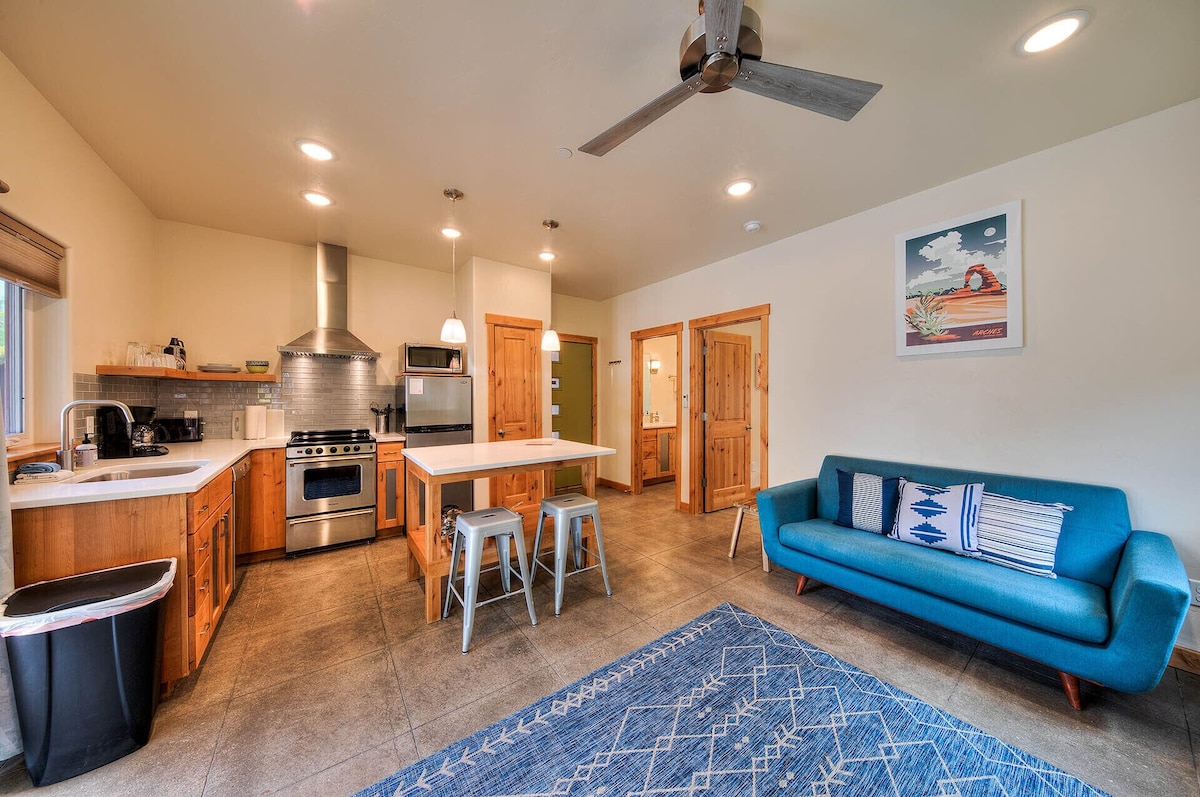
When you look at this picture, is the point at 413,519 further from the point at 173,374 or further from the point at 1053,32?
the point at 1053,32

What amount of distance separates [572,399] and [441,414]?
6.86 ft

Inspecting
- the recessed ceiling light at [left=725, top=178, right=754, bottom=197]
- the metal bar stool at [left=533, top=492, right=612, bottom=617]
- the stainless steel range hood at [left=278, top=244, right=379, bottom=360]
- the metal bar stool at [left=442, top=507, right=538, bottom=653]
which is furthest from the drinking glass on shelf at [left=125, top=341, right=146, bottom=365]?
the recessed ceiling light at [left=725, top=178, right=754, bottom=197]

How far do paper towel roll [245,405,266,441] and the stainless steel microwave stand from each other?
47.8 inches

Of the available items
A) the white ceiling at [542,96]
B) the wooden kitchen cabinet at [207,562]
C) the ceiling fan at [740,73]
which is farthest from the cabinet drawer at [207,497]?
the ceiling fan at [740,73]

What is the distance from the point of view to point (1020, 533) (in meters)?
2.13

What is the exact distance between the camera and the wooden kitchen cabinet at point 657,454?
579 cm

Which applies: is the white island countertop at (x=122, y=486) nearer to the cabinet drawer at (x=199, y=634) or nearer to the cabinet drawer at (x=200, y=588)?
the cabinet drawer at (x=200, y=588)

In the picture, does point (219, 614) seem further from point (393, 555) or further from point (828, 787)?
point (828, 787)

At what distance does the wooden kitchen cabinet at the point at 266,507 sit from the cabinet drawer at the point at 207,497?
679 millimetres

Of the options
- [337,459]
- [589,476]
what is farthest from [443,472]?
[337,459]

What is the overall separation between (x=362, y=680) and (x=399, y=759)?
0.56 m

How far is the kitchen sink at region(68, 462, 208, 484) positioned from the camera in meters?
2.06

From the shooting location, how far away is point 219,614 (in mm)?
2287

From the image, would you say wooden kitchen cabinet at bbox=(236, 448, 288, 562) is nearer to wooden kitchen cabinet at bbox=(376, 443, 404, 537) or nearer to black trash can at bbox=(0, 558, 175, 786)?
wooden kitchen cabinet at bbox=(376, 443, 404, 537)
